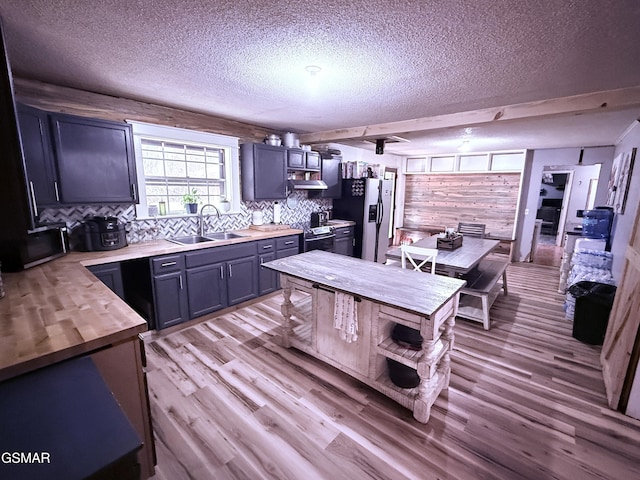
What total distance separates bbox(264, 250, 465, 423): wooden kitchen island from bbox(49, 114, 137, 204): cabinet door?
1.73 m

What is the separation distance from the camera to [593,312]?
8.91 feet

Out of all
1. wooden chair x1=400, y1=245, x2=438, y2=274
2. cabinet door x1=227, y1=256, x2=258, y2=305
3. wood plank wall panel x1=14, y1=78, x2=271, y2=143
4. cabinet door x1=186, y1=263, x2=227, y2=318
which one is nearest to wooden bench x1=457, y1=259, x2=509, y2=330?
wooden chair x1=400, y1=245, x2=438, y2=274

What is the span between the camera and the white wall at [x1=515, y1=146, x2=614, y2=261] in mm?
5074

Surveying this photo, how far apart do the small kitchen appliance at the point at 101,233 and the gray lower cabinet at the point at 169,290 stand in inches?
16.2

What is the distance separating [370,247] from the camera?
5.44 metres

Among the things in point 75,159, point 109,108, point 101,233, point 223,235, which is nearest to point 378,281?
point 223,235

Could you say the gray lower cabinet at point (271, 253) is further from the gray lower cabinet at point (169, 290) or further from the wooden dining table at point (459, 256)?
the wooden dining table at point (459, 256)

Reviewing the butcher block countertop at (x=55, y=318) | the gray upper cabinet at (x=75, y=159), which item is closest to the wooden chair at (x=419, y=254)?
the butcher block countertop at (x=55, y=318)

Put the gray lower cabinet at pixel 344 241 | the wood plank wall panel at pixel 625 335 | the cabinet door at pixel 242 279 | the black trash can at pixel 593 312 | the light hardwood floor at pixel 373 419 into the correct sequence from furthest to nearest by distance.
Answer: the gray lower cabinet at pixel 344 241 → the cabinet door at pixel 242 279 → the black trash can at pixel 593 312 → the wood plank wall panel at pixel 625 335 → the light hardwood floor at pixel 373 419

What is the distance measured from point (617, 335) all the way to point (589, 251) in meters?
1.91

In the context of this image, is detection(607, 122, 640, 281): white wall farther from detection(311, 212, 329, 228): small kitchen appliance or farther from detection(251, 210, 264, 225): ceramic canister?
detection(251, 210, 264, 225): ceramic canister

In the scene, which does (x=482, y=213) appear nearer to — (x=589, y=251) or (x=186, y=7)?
(x=589, y=251)

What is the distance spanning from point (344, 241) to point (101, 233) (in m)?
3.53

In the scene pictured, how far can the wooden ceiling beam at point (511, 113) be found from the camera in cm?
230
